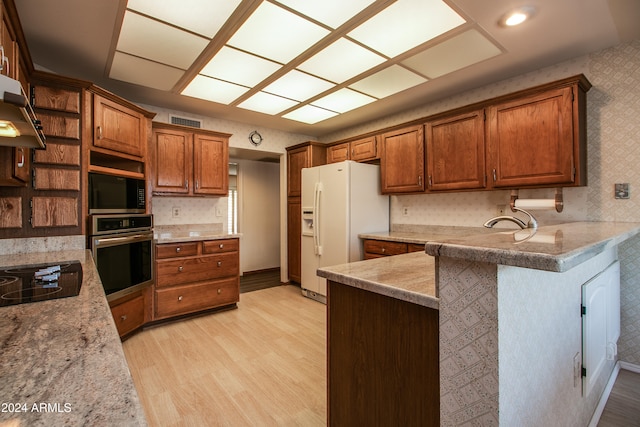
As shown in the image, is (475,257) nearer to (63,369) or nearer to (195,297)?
(63,369)

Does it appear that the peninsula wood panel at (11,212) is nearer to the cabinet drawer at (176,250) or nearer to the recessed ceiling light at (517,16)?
the cabinet drawer at (176,250)

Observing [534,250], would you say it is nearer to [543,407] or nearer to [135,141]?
[543,407]

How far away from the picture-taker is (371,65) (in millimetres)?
2744

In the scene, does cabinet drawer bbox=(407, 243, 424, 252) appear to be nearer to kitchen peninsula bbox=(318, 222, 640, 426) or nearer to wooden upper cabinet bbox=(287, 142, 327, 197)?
kitchen peninsula bbox=(318, 222, 640, 426)

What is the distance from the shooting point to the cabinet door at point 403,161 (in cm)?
355

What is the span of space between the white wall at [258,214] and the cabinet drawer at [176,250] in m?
2.37

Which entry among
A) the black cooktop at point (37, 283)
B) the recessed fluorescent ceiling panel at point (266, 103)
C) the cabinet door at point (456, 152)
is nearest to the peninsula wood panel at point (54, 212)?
the black cooktop at point (37, 283)

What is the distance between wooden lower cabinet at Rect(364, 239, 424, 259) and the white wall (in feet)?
9.43

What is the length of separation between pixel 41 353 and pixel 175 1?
2035 mm

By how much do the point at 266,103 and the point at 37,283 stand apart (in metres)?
2.95

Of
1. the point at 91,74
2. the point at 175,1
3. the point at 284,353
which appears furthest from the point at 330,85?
the point at 284,353

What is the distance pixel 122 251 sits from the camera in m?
2.75

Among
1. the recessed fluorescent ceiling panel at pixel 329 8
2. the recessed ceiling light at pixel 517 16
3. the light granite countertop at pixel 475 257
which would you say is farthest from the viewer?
the recessed ceiling light at pixel 517 16

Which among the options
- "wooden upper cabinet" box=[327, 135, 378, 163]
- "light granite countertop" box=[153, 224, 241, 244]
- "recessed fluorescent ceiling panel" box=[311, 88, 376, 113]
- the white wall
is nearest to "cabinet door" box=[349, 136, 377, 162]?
"wooden upper cabinet" box=[327, 135, 378, 163]
